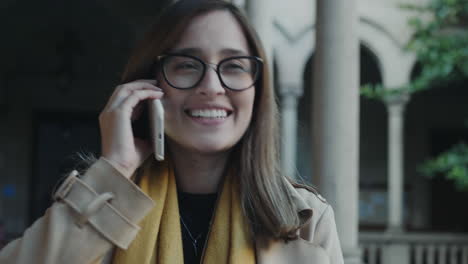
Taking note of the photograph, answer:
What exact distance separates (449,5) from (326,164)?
22.0 ft

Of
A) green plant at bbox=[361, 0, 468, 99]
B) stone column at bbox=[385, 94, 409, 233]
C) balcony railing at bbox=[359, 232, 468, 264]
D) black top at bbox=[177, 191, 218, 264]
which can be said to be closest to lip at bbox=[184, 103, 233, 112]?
black top at bbox=[177, 191, 218, 264]

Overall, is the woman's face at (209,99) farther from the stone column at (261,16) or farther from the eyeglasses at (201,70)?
the stone column at (261,16)

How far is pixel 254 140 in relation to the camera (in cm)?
144

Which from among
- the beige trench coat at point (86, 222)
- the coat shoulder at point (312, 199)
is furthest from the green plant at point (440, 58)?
the beige trench coat at point (86, 222)

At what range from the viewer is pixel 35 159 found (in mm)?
12836

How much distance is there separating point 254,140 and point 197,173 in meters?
0.15

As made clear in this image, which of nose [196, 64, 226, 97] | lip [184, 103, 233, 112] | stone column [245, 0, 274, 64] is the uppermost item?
stone column [245, 0, 274, 64]

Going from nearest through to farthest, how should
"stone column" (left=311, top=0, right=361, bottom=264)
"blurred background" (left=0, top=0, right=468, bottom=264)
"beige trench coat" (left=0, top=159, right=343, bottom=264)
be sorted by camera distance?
"beige trench coat" (left=0, top=159, right=343, bottom=264), "stone column" (left=311, top=0, right=361, bottom=264), "blurred background" (left=0, top=0, right=468, bottom=264)

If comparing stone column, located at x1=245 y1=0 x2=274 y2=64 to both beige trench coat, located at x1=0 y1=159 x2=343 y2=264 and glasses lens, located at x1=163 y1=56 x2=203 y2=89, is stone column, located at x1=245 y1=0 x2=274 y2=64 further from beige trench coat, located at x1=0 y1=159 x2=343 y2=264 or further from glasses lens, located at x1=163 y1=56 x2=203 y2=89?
beige trench coat, located at x1=0 y1=159 x2=343 y2=264

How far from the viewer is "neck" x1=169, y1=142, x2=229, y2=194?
143 cm

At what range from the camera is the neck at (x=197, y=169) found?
1.43m

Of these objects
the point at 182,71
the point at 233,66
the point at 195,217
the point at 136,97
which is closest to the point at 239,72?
the point at 233,66

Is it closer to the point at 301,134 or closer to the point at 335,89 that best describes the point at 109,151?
the point at 335,89

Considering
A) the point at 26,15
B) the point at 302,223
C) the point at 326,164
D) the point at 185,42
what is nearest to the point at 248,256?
the point at 302,223
